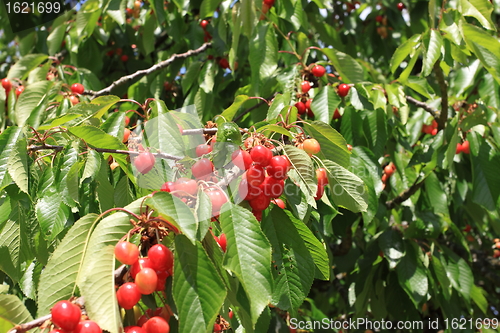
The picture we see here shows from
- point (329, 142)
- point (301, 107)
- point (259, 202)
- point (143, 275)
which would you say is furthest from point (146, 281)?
point (301, 107)

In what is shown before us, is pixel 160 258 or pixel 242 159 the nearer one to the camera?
pixel 160 258

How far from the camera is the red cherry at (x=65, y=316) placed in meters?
0.68

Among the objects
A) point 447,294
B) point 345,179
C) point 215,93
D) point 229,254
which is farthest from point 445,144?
point 229,254

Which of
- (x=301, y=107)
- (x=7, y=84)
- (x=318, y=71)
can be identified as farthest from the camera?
(x=7, y=84)

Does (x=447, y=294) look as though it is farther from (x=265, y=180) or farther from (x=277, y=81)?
(x=265, y=180)

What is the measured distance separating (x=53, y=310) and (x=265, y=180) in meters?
0.53

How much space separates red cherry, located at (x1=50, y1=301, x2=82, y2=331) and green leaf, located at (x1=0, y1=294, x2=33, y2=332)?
92 millimetres

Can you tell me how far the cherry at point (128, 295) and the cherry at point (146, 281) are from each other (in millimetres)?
16

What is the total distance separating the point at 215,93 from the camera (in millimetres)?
2818

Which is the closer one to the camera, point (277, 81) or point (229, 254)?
point (229, 254)

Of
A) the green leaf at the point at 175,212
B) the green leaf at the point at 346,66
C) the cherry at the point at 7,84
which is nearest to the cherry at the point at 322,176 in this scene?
the green leaf at the point at 175,212

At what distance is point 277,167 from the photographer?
1.03 meters

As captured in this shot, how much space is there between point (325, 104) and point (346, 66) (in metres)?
0.35

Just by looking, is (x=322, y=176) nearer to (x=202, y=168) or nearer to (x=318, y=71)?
(x=202, y=168)
